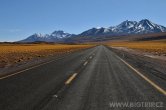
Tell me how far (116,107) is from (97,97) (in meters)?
1.35

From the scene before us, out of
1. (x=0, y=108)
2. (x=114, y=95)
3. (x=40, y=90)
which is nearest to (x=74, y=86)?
(x=40, y=90)

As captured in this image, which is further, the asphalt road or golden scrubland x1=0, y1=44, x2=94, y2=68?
golden scrubland x1=0, y1=44, x2=94, y2=68

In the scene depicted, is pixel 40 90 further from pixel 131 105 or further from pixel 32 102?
pixel 131 105

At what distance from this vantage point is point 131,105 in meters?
7.29

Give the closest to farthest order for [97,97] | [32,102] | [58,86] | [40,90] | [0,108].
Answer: [0,108] < [32,102] < [97,97] < [40,90] < [58,86]

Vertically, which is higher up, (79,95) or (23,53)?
(79,95)

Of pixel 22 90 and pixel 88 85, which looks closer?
pixel 22 90

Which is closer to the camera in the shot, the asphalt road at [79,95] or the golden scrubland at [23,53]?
the asphalt road at [79,95]

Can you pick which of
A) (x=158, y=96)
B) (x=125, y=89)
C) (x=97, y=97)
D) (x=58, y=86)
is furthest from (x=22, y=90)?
(x=158, y=96)

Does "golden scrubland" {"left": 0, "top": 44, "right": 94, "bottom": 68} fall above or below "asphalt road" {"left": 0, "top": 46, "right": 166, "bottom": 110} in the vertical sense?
below

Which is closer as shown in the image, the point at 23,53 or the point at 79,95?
the point at 79,95

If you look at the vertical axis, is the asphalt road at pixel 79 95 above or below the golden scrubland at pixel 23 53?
above

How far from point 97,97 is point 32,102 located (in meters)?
1.98

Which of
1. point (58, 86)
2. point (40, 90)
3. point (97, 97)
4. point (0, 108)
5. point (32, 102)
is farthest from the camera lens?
point (58, 86)
